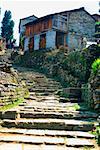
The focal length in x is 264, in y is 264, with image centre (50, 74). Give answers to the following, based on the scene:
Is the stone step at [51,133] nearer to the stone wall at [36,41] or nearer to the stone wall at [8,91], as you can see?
the stone wall at [8,91]

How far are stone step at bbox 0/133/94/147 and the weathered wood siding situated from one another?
2253 cm

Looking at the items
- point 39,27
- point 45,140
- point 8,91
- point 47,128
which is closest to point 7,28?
point 39,27

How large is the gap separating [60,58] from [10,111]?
552 inches

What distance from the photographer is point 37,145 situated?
6398mm

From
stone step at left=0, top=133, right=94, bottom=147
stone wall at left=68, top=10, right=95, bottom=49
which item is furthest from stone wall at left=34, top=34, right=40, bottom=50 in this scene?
stone step at left=0, top=133, right=94, bottom=147

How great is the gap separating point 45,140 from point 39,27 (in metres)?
24.6

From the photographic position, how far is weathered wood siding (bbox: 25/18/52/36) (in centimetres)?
2876

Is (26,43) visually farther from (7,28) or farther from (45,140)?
(45,140)

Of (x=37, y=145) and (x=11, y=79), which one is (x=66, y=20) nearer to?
(x=11, y=79)

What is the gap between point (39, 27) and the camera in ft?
99.3

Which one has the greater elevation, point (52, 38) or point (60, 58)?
point (52, 38)

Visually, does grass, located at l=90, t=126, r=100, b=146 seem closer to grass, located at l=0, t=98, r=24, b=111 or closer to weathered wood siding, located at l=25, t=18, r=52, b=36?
grass, located at l=0, t=98, r=24, b=111

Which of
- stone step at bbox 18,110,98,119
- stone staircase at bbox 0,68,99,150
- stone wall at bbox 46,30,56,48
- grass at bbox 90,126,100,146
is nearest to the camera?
stone staircase at bbox 0,68,99,150

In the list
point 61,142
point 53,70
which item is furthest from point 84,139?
point 53,70
